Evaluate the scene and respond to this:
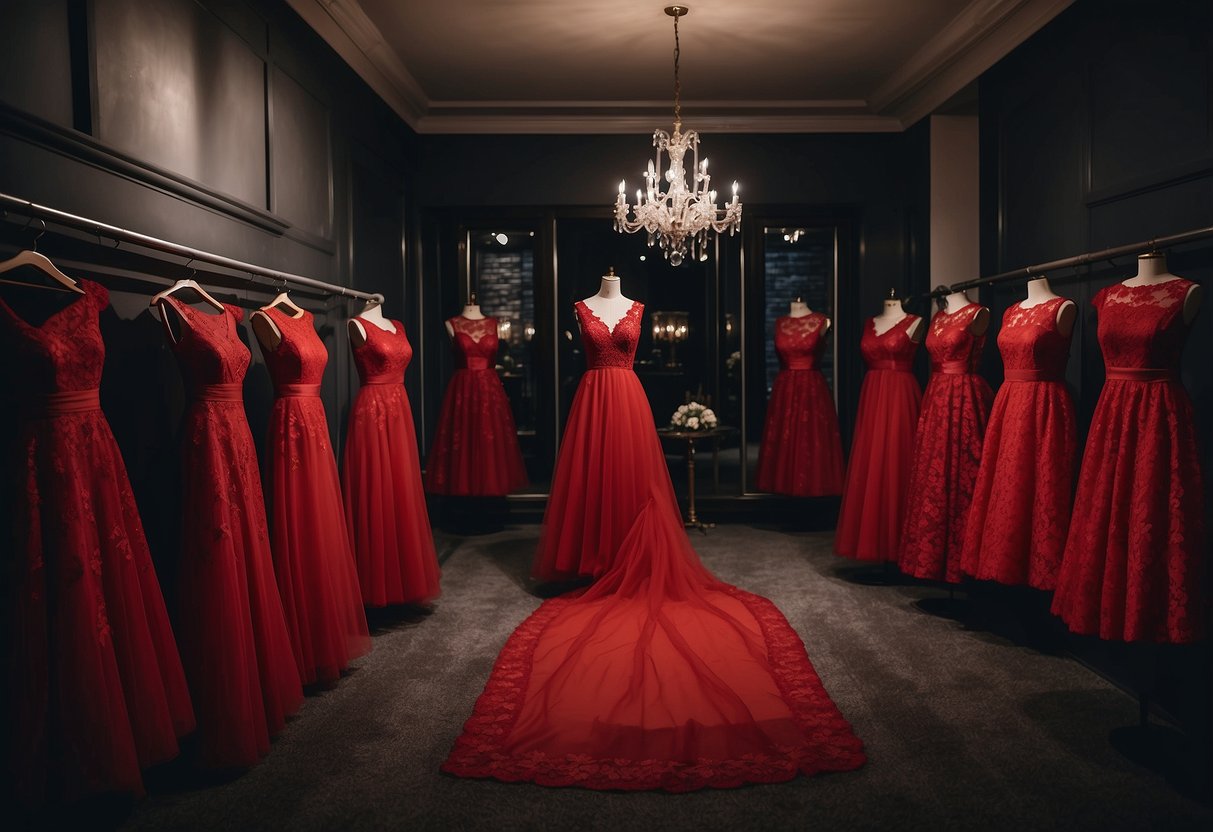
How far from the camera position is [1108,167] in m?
2.93

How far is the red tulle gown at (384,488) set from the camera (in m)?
3.31

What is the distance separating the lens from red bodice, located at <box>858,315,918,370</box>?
162 inches

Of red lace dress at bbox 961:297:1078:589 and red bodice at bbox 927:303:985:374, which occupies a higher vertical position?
red bodice at bbox 927:303:985:374

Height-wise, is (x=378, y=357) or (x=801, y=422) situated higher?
(x=378, y=357)

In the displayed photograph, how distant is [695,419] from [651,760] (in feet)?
10.9

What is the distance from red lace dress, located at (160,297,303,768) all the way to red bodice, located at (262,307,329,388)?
0.31 meters

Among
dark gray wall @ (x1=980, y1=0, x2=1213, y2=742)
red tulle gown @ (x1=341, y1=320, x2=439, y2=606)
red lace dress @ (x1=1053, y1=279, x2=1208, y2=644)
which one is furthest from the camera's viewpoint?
red tulle gown @ (x1=341, y1=320, x2=439, y2=606)

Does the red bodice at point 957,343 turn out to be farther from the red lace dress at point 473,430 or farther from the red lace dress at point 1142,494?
the red lace dress at point 473,430

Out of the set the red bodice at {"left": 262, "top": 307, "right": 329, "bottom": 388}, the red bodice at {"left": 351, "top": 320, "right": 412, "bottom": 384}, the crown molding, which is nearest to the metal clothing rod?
the crown molding

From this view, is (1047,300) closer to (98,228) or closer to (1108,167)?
(1108,167)

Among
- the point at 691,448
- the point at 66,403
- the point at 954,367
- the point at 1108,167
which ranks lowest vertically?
the point at 691,448

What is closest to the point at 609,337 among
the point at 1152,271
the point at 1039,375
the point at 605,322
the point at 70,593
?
the point at 605,322

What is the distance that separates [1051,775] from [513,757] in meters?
1.47

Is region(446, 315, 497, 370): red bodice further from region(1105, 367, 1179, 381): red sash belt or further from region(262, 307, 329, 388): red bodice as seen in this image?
region(1105, 367, 1179, 381): red sash belt
